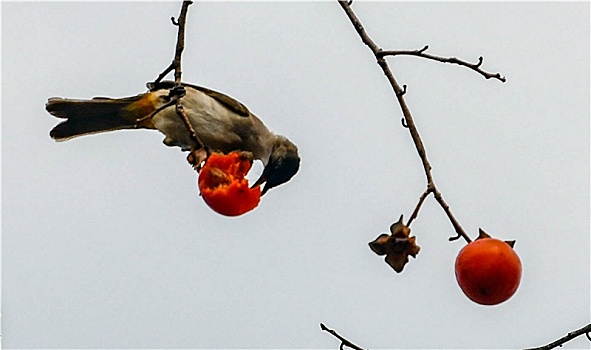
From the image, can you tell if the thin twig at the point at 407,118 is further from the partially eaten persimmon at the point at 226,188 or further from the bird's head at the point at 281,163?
the bird's head at the point at 281,163

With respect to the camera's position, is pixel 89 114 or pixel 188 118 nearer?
pixel 188 118

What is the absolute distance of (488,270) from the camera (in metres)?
3.46

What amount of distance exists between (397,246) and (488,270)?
37 cm

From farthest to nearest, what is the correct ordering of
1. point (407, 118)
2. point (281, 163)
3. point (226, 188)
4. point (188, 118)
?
point (281, 163), point (188, 118), point (226, 188), point (407, 118)

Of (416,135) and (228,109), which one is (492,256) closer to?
(416,135)

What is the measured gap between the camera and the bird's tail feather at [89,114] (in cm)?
614

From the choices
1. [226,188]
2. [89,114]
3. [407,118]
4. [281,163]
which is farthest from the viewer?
[281,163]

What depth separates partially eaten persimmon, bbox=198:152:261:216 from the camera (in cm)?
379

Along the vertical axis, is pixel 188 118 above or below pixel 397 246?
above

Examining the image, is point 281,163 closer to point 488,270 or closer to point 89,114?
point 89,114

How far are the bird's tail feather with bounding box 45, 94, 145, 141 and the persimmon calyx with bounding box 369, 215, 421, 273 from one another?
3023 millimetres

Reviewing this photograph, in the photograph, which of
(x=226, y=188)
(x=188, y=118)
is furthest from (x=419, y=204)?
(x=188, y=118)

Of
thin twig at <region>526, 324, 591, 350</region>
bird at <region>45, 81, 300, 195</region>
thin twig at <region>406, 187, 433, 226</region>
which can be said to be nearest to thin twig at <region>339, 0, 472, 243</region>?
thin twig at <region>406, 187, 433, 226</region>

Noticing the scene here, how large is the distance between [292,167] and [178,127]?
1.44 meters
